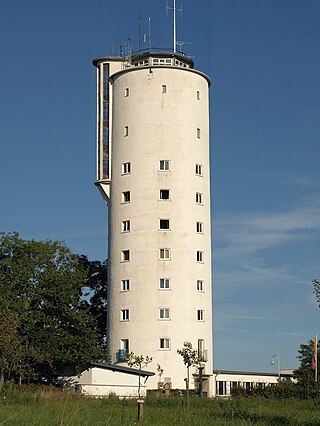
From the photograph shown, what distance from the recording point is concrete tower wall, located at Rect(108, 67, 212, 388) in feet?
223

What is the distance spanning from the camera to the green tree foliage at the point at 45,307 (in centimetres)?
6234

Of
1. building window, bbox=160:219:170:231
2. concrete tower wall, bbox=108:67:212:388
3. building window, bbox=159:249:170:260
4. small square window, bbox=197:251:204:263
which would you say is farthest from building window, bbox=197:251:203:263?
building window, bbox=160:219:170:231

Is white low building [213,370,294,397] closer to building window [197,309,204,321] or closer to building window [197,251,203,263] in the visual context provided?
building window [197,309,204,321]

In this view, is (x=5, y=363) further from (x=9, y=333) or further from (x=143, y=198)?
(x=143, y=198)

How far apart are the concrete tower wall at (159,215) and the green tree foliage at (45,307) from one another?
4477 millimetres

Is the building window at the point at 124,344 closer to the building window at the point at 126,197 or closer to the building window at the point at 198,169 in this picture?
the building window at the point at 126,197

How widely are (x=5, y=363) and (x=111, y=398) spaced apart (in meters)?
14.7

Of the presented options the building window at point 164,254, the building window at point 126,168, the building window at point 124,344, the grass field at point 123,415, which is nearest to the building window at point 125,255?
the building window at point 164,254

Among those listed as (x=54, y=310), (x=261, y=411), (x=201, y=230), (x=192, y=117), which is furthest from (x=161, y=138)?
(x=261, y=411)

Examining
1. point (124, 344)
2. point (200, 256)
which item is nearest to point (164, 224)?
point (200, 256)

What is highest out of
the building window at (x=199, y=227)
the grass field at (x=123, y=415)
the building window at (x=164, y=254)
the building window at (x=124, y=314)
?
the building window at (x=199, y=227)

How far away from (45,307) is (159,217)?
12.1m

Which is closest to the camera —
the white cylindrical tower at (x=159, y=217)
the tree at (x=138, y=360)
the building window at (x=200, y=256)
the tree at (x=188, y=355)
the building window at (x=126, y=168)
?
the tree at (x=188, y=355)

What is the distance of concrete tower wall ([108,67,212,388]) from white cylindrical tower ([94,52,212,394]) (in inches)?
3.1
